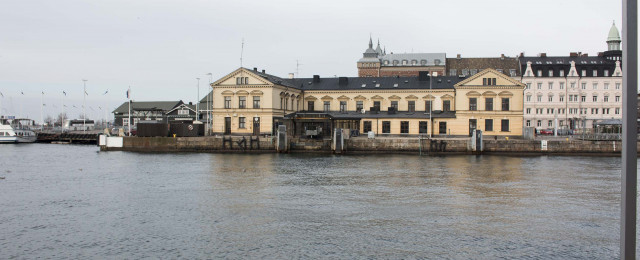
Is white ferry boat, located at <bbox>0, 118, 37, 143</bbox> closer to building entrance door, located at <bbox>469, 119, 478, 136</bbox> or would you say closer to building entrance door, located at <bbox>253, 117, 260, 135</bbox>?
building entrance door, located at <bbox>253, 117, 260, 135</bbox>

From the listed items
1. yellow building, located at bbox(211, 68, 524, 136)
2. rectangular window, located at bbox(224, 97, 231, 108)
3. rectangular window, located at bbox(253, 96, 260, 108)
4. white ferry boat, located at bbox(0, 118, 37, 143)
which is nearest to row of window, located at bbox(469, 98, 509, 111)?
yellow building, located at bbox(211, 68, 524, 136)

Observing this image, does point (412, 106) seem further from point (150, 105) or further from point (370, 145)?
point (150, 105)

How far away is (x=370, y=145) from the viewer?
56188mm

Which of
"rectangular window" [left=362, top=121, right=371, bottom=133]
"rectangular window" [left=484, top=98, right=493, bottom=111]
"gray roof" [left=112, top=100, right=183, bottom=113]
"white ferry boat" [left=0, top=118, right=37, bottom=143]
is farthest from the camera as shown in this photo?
"gray roof" [left=112, top=100, right=183, bottom=113]

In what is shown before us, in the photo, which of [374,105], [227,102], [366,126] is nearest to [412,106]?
[374,105]

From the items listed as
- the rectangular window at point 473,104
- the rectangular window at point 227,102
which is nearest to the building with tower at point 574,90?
the rectangular window at point 473,104

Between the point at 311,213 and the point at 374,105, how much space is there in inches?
1937

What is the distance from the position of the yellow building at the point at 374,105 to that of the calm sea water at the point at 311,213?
2335 cm

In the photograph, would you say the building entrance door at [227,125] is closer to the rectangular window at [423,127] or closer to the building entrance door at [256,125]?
the building entrance door at [256,125]

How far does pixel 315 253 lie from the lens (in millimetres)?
15969

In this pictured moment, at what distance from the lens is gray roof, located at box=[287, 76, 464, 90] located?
226ft

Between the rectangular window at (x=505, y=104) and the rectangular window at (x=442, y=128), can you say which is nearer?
the rectangular window at (x=505, y=104)

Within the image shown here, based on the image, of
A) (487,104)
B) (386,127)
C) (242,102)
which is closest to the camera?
(487,104)

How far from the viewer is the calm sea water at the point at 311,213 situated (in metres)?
16.5
